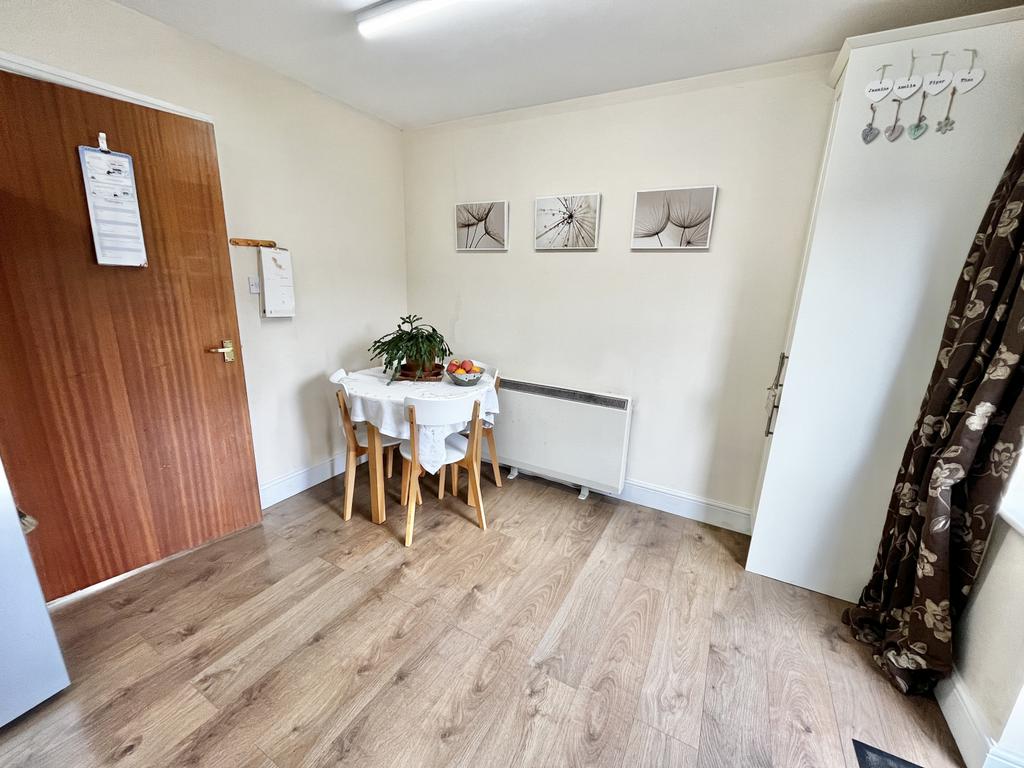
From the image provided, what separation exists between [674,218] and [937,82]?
99 cm

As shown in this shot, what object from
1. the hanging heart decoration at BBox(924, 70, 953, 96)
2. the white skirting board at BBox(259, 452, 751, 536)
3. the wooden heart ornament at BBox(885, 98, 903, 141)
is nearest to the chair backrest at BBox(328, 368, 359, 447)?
the white skirting board at BBox(259, 452, 751, 536)

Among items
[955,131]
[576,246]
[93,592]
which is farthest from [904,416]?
[93,592]

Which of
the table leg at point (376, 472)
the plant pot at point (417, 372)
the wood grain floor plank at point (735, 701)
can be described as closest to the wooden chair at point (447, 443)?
the table leg at point (376, 472)

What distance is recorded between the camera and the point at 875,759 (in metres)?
1.21

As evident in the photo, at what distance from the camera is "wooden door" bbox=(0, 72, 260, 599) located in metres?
1.46

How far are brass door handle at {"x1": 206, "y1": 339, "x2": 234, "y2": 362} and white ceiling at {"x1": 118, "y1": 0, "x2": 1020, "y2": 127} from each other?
54.0 inches

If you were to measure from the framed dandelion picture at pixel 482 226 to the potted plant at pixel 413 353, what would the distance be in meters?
0.76

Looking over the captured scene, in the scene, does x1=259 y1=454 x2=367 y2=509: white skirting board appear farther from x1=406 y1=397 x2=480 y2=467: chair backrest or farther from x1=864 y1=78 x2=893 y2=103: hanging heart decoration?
x1=864 y1=78 x2=893 y2=103: hanging heart decoration

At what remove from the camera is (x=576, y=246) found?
2438 millimetres

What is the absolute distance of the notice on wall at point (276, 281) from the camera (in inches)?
86.7

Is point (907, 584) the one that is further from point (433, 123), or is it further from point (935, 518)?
point (433, 123)

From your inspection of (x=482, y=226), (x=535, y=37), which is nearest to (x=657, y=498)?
(x=482, y=226)

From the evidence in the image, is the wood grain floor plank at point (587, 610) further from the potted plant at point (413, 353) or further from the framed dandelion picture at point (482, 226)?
the framed dandelion picture at point (482, 226)

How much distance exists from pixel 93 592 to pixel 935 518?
3.30 meters
